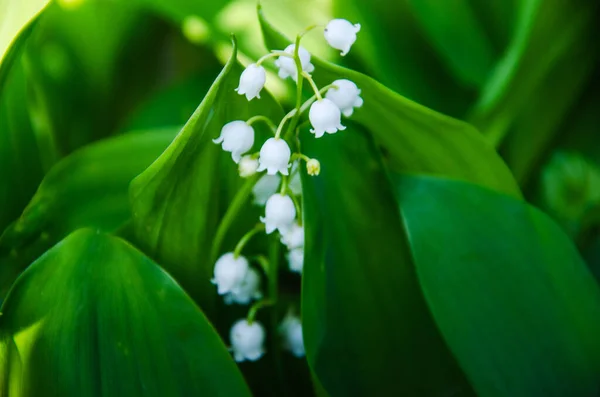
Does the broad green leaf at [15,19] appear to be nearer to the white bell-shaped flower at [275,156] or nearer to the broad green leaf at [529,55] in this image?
the white bell-shaped flower at [275,156]

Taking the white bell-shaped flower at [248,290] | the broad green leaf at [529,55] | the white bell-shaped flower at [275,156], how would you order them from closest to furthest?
1. the white bell-shaped flower at [275,156]
2. the white bell-shaped flower at [248,290]
3. the broad green leaf at [529,55]

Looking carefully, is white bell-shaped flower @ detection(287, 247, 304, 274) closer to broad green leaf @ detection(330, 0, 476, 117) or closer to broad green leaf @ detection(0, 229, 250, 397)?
broad green leaf @ detection(0, 229, 250, 397)

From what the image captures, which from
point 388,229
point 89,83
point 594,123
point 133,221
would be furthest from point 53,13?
point 594,123

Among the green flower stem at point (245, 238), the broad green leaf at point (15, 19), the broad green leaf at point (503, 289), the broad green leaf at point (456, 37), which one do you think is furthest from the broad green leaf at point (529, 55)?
the broad green leaf at point (15, 19)

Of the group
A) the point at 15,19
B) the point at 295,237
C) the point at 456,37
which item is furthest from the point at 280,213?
the point at 456,37

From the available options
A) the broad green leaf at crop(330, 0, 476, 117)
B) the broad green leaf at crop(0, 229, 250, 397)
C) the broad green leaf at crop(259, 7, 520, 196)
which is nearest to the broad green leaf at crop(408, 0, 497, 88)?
the broad green leaf at crop(330, 0, 476, 117)

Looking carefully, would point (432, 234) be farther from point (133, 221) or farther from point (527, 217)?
point (133, 221)
